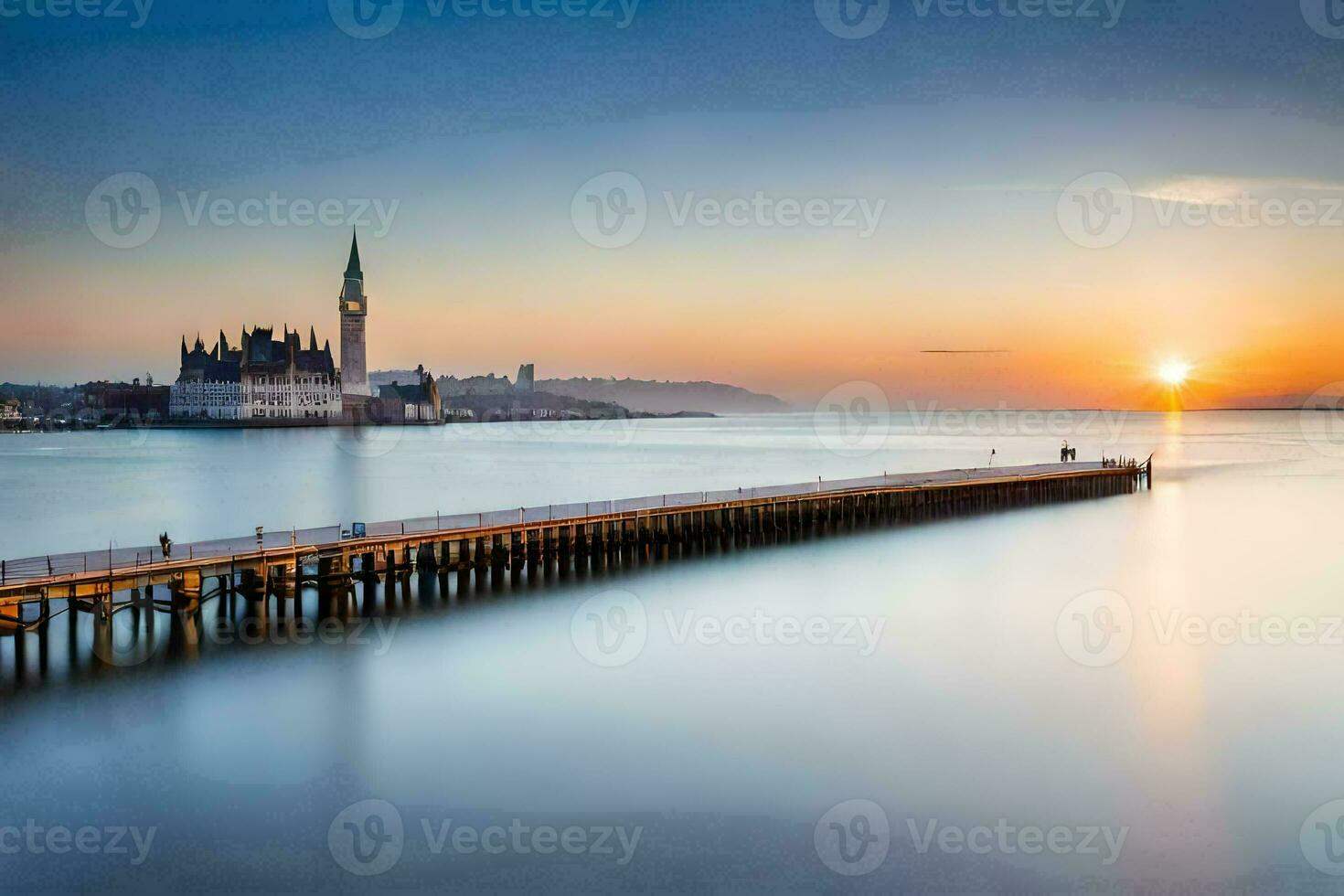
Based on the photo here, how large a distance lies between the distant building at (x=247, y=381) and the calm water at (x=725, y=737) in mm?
166804

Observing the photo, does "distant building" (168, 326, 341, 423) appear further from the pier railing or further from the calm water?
the calm water

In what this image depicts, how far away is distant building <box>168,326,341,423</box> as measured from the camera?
→ 178750 millimetres

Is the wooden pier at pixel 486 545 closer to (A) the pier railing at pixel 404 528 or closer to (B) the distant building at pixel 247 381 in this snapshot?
(A) the pier railing at pixel 404 528

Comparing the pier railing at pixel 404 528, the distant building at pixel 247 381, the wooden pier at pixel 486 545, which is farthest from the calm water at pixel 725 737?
the distant building at pixel 247 381

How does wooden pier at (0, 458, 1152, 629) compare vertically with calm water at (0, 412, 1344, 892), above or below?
above

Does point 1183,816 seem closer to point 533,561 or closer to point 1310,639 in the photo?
point 1310,639

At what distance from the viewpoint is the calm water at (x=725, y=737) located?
12.0m

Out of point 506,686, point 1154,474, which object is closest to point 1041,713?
point 506,686

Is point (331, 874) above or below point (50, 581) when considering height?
below

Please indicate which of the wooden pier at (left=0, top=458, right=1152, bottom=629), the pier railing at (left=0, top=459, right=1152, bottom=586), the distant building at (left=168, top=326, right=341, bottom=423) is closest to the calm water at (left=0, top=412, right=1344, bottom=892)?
the wooden pier at (left=0, top=458, right=1152, bottom=629)

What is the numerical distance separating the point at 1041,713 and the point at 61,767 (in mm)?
14557

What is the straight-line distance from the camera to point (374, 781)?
14203 millimetres

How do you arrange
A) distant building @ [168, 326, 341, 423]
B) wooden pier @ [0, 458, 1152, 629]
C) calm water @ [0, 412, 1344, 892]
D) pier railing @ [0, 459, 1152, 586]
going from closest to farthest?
1. calm water @ [0, 412, 1344, 892]
2. wooden pier @ [0, 458, 1152, 629]
3. pier railing @ [0, 459, 1152, 586]
4. distant building @ [168, 326, 341, 423]

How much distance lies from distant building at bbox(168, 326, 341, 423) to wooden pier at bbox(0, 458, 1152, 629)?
158 meters
